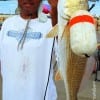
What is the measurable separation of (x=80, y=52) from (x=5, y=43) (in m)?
0.88

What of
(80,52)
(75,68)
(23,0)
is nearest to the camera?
(80,52)

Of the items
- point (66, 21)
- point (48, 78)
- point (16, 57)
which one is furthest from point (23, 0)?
point (66, 21)

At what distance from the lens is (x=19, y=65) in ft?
5.81

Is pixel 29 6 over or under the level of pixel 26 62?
over

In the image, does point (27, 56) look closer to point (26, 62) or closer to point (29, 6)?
point (26, 62)

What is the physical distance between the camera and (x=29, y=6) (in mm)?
1729

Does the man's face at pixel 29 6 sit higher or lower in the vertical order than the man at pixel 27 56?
higher

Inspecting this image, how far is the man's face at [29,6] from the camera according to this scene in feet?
5.60

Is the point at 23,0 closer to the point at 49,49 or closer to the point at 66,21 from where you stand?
the point at 49,49

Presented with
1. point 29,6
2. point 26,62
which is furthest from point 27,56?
point 29,6

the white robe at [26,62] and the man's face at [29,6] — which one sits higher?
the man's face at [29,6]

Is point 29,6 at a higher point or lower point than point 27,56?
higher

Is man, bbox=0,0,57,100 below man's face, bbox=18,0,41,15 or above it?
below

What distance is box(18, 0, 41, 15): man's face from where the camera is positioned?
5.60ft
